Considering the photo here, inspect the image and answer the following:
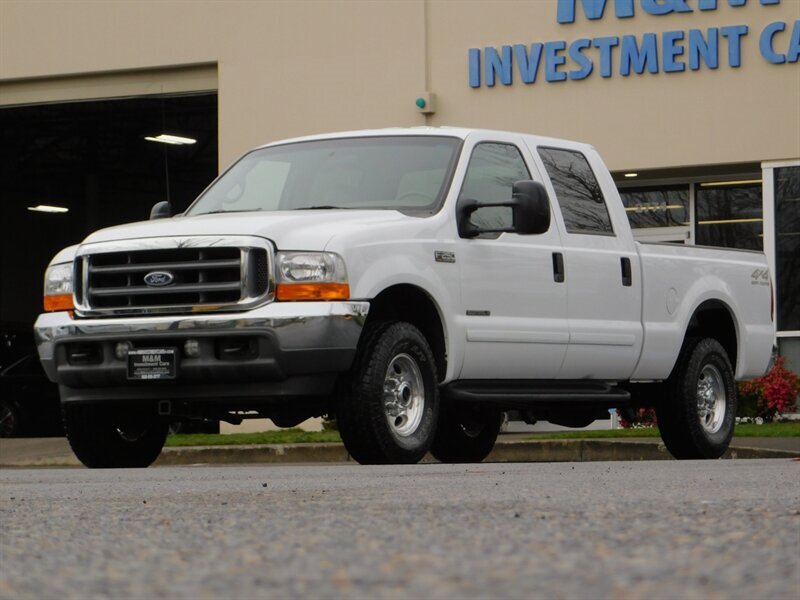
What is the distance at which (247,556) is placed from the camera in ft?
12.1

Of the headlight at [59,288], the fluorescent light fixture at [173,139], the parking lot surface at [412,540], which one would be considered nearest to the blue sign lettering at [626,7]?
the headlight at [59,288]

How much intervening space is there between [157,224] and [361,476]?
2507mm

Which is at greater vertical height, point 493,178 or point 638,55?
point 638,55

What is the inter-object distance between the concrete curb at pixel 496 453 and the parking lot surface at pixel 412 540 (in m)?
7.09

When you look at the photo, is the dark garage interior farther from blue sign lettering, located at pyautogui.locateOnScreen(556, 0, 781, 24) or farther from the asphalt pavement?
the asphalt pavement

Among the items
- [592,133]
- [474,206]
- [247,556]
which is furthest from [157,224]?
[592,133]

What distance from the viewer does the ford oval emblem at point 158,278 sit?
907cm

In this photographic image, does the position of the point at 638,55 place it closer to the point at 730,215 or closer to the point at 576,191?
the point at 730,215

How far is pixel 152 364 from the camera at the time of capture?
29.1 feet

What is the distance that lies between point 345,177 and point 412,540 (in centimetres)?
628

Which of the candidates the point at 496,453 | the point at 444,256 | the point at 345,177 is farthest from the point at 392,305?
the point at 496,453

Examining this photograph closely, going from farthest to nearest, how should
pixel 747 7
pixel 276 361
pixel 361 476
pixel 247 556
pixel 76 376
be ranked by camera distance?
pixel 747 7 < pixel 76 376 < pixel 276 361 < pixel 361 476 < pixel 247 556

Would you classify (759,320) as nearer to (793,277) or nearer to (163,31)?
(793,277)

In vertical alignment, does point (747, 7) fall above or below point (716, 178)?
above
